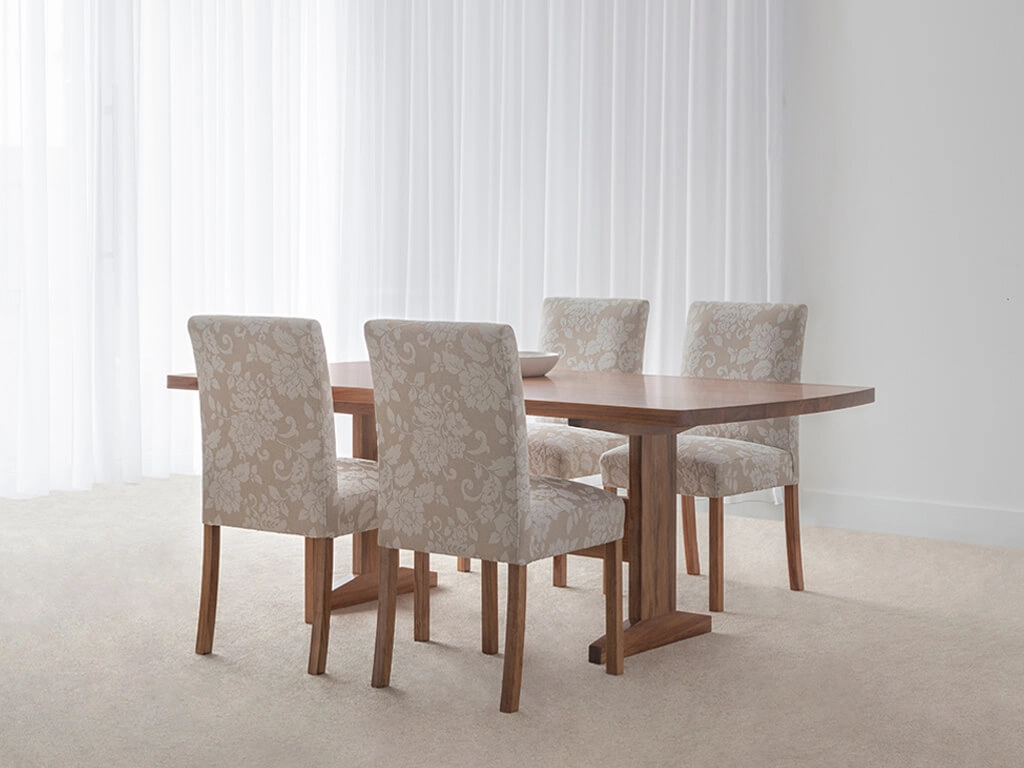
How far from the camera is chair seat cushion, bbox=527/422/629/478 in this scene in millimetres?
4133

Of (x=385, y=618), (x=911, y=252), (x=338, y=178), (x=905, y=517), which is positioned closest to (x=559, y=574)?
(x=385, y=618)

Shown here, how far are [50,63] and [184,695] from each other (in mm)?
3686

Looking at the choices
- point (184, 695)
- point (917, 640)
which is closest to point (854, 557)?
point (917, 640)

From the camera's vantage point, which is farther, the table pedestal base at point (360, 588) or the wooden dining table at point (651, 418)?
the table pedestal base at point (360, 588)

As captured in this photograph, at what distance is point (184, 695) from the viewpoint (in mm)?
2977

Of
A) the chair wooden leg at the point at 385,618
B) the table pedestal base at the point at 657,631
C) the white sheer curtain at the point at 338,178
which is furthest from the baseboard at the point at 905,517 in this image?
the chair wooden leg at the point at 385,618

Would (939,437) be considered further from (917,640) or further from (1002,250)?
(917,640)

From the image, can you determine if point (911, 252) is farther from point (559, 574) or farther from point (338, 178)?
point (338, 178)

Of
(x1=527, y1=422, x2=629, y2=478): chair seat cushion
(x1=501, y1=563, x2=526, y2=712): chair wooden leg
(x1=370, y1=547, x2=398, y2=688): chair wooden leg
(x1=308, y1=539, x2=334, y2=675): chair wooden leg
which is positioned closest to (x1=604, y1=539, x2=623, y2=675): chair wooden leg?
(x1=501, y1=563, x2=526, y2=712): chair wooden leg

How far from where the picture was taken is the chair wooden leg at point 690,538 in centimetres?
430

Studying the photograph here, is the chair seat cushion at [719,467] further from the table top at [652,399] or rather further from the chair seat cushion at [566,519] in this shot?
the chair seat cushion at [566,519]

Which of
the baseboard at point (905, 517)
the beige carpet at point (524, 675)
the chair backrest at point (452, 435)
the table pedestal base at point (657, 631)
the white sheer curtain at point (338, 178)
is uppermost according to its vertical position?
the white sheer curtain at point (338, 178)

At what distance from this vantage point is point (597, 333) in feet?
→ 14.9

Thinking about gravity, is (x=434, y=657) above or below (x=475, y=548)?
below
